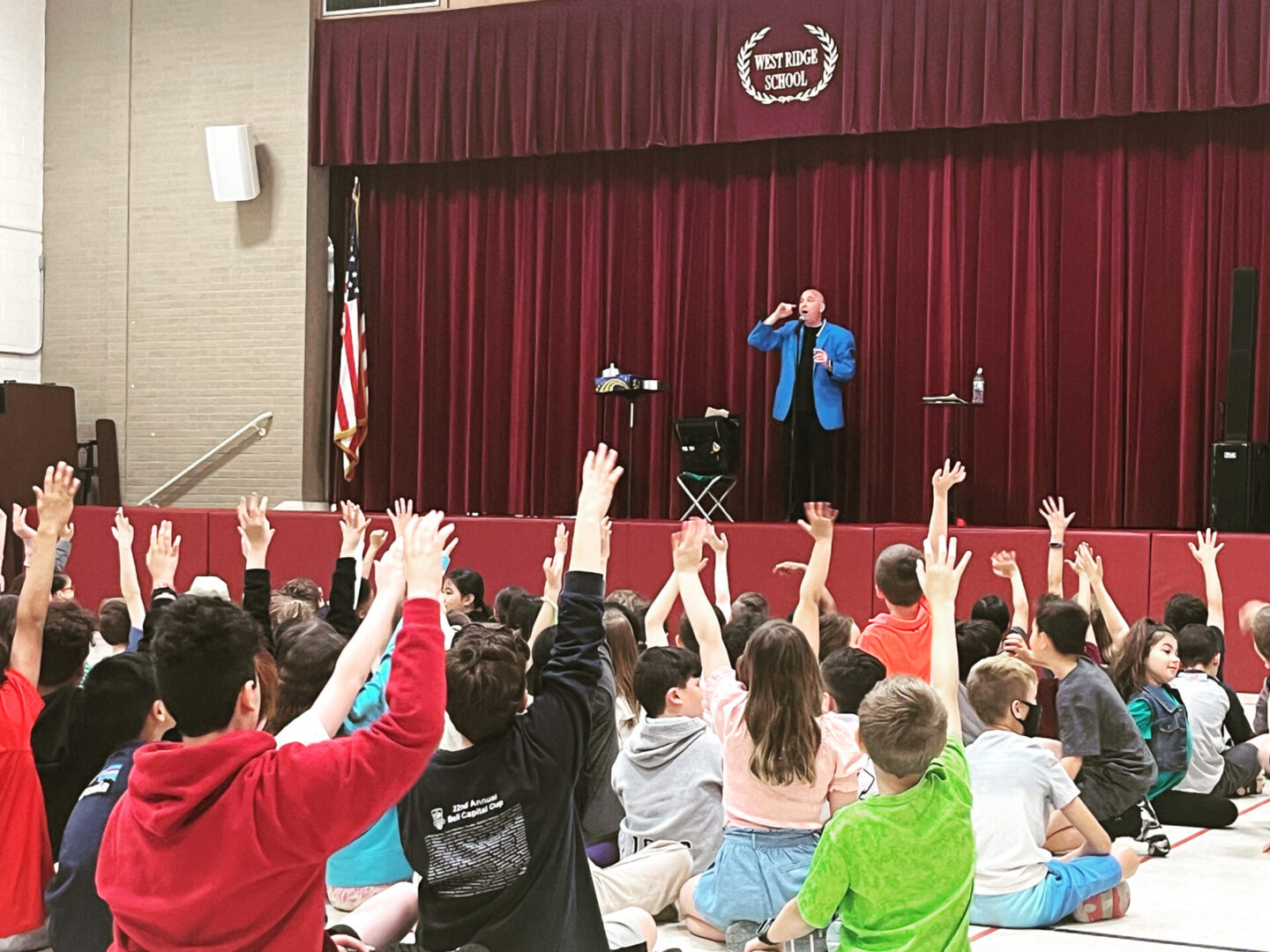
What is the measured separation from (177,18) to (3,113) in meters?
1.87

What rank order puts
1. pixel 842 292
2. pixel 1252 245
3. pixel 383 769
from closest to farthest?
pixel 383 769 → pixel 1252 245 → pixel 842 292

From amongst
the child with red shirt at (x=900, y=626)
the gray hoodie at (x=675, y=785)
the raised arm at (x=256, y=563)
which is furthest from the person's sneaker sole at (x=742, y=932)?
the raised arm at (x=256, y=563)

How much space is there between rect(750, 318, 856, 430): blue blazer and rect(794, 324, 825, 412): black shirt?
0.07 feet

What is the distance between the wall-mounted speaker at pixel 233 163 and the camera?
1359cm

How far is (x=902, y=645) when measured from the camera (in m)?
5.44

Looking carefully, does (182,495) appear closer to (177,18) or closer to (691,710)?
(177,18)

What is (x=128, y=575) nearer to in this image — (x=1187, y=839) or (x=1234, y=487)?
(x=1187, y=839)

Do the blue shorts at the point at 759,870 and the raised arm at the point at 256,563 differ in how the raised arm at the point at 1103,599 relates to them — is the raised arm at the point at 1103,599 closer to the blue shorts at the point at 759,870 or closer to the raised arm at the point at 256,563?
the blue shorts at the point at 759,870

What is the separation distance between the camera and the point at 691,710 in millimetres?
4336

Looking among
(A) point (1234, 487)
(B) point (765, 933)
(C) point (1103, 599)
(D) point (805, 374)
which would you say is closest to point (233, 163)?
(D) point (805, 374)

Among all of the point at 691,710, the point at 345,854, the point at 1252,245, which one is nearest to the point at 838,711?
the point at 691,710

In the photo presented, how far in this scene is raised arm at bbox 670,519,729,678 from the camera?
12.8 ft

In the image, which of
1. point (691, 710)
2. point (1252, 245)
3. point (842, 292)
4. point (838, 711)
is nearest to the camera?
point (691, 710)

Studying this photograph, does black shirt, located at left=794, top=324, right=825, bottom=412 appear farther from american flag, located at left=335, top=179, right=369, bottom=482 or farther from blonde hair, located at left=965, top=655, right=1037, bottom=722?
blonde hair, located at left=965, top=655, right=1037, bottom=722
